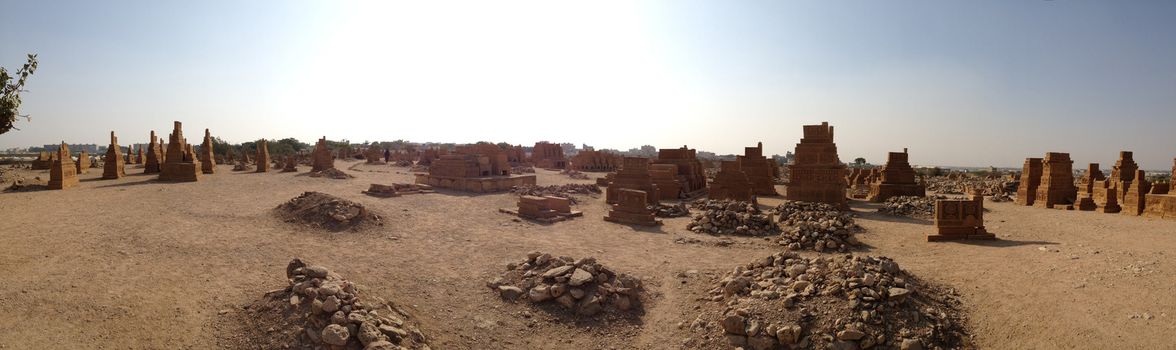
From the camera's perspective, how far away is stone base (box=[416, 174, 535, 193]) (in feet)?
70.0

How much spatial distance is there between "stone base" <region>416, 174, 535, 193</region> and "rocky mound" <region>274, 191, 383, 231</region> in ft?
27.0

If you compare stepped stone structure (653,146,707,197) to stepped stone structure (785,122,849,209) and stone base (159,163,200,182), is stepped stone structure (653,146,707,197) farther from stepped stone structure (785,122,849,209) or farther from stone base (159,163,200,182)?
stone base (159,163,200,182)

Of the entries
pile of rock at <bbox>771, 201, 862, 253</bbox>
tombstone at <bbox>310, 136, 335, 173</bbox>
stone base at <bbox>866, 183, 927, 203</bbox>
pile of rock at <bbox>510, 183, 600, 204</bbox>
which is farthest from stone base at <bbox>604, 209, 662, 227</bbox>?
tombstone at <bbox>310, 136, 335, 173</bbox>

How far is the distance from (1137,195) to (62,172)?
33.6 meters

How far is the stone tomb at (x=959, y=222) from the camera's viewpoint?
11438 mm

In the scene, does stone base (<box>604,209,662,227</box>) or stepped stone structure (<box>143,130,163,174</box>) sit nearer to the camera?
stone base (<box>604,209,662,227</box>)

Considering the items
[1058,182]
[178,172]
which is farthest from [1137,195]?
[178,172]

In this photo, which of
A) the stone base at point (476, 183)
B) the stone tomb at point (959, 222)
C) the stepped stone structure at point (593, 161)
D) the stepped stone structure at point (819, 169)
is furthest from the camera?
the stepped stone structure at point (593, 161)

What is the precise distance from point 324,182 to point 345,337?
19.0 m

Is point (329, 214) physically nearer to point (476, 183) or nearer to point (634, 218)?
point (634, 218)

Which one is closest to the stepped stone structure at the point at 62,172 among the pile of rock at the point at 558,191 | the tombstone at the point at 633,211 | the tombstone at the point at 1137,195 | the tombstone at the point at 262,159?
the tombstone at the point at 262,159

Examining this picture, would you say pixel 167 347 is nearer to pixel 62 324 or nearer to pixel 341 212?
pixel 62 324

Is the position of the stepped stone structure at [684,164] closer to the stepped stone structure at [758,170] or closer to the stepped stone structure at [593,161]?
the stepped stone structure at [758,170]

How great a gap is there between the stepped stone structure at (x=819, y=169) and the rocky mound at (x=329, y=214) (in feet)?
46.4
